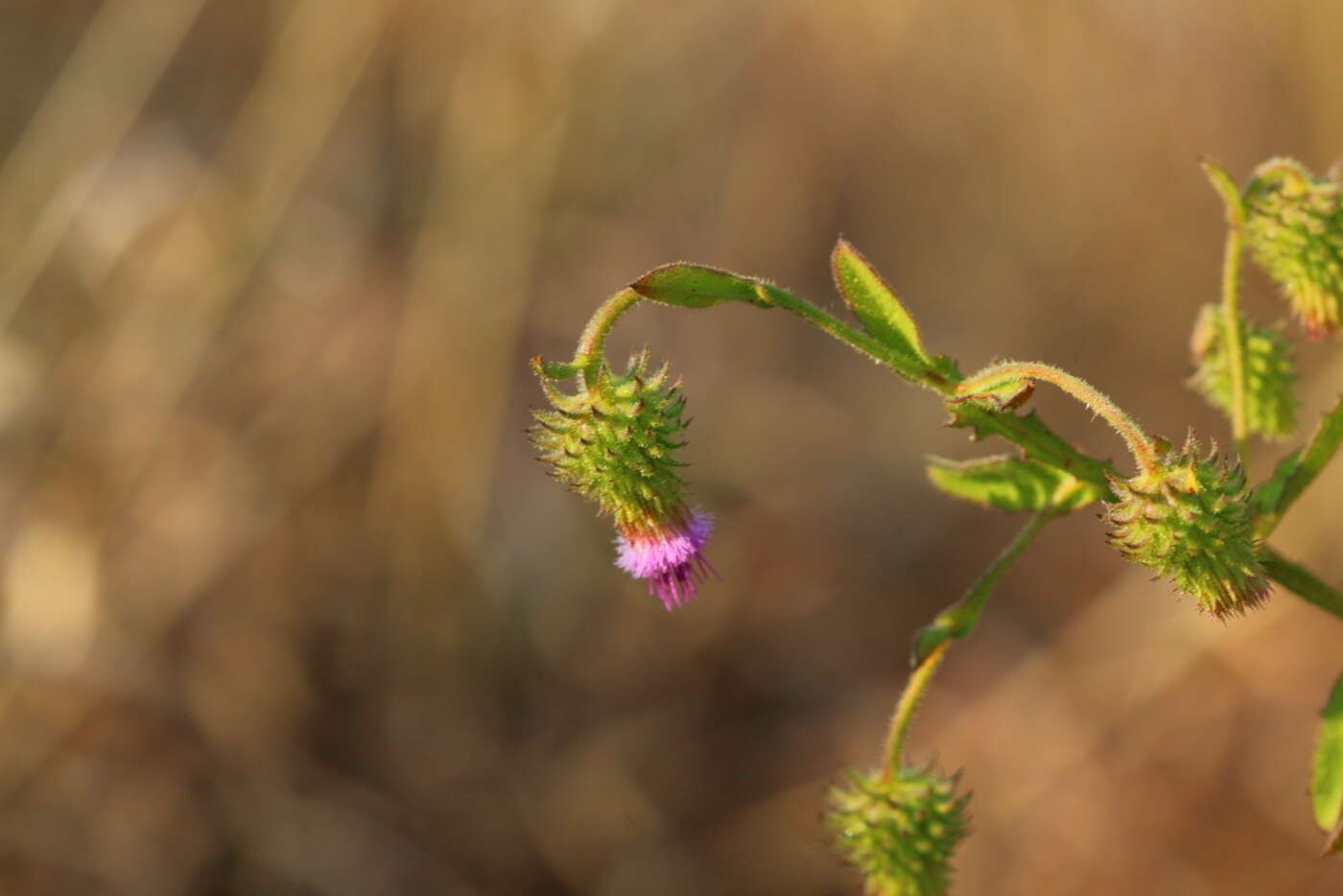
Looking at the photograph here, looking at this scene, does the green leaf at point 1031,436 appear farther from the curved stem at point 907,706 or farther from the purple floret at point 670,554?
the purple floret at point 670,554

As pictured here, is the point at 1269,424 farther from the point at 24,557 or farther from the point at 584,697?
the point at 24,557

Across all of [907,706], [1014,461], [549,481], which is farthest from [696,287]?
[549,481]

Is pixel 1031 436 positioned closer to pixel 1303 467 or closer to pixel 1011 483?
pixel 1011 483

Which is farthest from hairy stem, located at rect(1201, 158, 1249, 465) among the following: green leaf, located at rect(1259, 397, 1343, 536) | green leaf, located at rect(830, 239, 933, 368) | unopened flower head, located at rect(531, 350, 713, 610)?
unopened flower head, located at rect(531, 350, 713, 610)

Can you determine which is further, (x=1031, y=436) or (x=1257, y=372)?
(x=1257, y=372)

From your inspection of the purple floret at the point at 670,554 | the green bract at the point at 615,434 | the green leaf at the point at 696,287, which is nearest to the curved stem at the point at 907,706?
the purple floret at the point at 670,554

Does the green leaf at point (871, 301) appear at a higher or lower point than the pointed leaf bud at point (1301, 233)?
lower

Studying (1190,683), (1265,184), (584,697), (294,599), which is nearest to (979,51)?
(1190,683)
